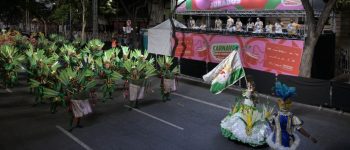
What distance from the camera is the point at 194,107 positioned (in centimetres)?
1616

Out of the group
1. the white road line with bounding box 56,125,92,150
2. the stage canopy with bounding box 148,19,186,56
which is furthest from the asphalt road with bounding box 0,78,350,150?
the stage canopy with bounding box 148,19,186,56

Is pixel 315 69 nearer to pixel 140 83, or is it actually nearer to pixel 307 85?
pixel 307 85

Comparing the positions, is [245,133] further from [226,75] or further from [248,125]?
[226,75]

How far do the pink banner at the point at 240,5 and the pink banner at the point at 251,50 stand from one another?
132 inches

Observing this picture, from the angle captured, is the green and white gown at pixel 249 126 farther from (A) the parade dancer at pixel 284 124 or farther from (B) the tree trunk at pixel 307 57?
(B) the tree trunk at pixel 307 57

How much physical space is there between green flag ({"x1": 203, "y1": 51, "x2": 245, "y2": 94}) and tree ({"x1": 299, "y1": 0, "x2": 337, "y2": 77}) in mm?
6433

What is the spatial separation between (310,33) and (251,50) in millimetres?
4905

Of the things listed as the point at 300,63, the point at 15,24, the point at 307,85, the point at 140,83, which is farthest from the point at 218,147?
the point at 15,24

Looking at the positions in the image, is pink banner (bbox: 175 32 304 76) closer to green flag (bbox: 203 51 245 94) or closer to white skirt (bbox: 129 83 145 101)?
green flag (bbox: 203 51 245 94)

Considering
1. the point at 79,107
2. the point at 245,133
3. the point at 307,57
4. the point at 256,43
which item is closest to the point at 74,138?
the point at 79,107

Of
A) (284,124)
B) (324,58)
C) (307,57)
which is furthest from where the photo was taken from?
(324,58)

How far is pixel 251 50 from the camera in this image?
22.4 meters

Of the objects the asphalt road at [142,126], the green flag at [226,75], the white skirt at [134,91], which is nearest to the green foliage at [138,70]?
the white skirt at [134,91]

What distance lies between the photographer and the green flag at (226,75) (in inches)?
492
